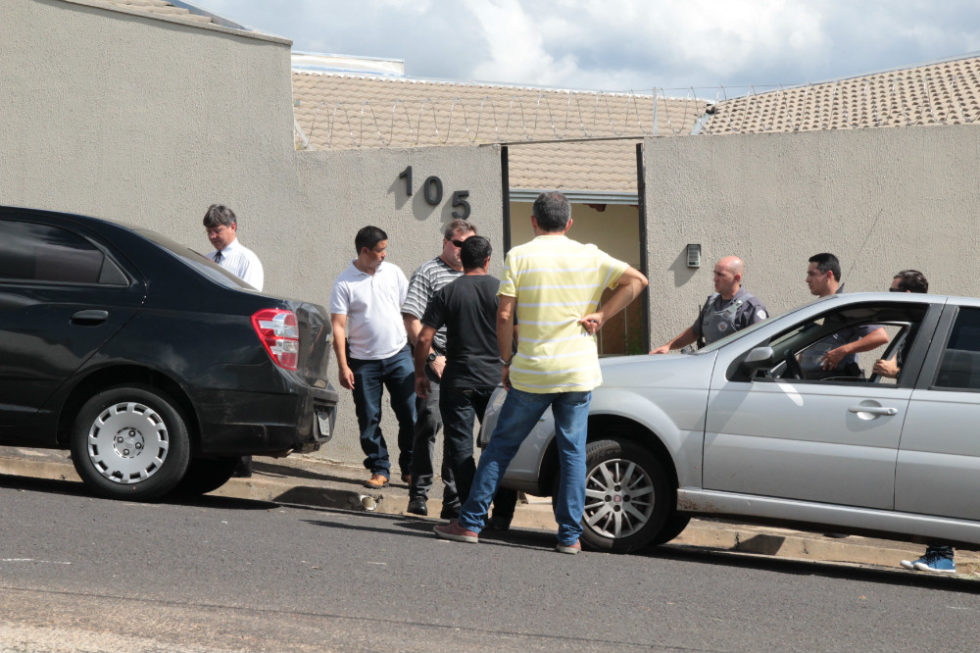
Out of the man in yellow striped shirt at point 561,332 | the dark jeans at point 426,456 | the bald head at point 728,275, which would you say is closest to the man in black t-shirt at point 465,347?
the dark jeans at point 426,456

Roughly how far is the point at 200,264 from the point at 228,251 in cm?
133

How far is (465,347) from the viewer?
23.7ft

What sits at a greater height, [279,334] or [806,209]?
[806,209]

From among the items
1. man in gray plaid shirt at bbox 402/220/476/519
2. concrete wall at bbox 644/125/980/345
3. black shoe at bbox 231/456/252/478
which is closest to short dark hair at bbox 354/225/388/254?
man in gray plaid shirt at bbox 402/220/476/519

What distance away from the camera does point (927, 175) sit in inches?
407

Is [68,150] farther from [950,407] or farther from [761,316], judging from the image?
[950,407]

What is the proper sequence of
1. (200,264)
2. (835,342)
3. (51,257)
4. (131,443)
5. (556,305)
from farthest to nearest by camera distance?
1. (200,264)
2. (51,257)
3. (131,443)
4. (835,342)
5. (556,305)

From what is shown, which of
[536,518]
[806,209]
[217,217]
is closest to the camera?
[536,518]

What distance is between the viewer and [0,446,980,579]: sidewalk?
7914 mm

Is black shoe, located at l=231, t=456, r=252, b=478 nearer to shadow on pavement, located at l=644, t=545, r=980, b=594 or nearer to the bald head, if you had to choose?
shadow on pavement, located at l=644, t=545, r=980, b=594

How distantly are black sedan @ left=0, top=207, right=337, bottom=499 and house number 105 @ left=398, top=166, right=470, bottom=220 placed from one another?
3.88m

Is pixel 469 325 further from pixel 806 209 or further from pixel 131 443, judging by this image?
pixel 806 209

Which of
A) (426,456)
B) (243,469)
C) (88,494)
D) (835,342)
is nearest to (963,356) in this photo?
(835,342)

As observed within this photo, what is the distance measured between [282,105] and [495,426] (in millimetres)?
5444
